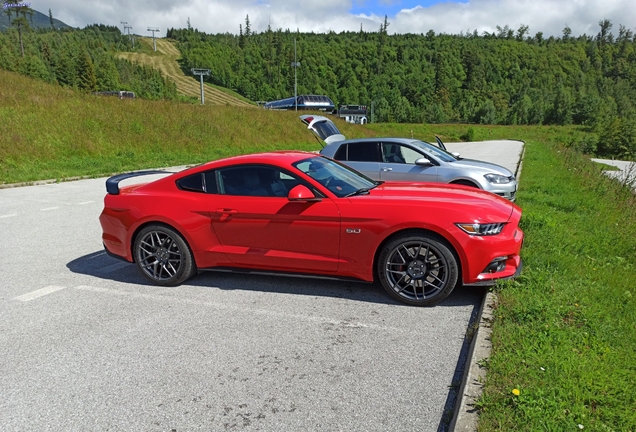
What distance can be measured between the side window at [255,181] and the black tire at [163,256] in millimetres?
774

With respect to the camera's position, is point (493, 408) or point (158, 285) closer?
point (493, 408)

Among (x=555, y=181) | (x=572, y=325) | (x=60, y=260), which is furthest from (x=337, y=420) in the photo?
(x=555, y=181)

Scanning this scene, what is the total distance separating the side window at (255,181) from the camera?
15.7 ft

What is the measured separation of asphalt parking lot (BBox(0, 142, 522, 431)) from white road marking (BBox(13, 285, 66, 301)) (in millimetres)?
20

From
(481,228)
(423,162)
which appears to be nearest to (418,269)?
(481,228)

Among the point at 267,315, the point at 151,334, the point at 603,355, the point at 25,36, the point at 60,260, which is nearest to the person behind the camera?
the point at 603,355

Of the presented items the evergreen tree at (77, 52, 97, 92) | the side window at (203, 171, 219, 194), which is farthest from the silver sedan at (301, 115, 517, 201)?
the evergreen tree at (77, 52, 97, 92)

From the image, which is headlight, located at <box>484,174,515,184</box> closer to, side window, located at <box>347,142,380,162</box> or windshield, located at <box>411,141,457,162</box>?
windshield, located at <box>411,141,457,162</box>

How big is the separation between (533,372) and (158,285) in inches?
153

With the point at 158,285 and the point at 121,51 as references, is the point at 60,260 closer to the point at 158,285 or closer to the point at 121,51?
the point at 158,285

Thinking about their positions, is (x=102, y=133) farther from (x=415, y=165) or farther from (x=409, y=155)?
(x=415, y=165)

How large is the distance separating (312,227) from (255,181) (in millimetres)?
847

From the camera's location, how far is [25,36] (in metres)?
111

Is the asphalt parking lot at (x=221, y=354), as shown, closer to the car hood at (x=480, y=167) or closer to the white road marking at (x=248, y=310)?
the white road marking at (x=248, y=310)
